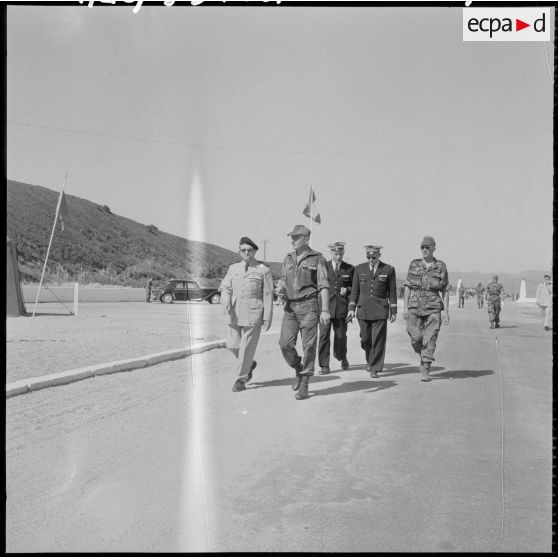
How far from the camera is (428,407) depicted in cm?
637

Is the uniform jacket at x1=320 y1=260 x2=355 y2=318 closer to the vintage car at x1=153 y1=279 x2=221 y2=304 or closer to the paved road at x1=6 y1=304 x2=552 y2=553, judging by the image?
the paved road at x1=6 y1=304 x2=552 y2=553

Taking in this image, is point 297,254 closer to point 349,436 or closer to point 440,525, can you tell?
point 349,436

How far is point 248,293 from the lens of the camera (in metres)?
7.21

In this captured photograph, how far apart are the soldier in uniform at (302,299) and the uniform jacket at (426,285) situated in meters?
1.67

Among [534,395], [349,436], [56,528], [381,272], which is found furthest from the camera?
[381,272]

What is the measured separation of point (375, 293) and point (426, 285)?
85 centimetres

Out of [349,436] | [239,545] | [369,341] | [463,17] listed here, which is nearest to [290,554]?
A: [239,545]

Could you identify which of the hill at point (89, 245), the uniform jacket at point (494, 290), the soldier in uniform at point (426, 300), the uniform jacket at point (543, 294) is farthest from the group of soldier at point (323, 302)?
the hill at point (89, 245)

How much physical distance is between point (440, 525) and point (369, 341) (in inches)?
220

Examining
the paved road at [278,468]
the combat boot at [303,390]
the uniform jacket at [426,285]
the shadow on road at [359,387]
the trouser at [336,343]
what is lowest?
the shadow on road at [359,387]

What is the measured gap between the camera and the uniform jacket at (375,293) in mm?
8734

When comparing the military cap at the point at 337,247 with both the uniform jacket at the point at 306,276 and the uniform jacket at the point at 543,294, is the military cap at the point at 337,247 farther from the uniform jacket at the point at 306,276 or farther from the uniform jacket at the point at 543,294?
the uniform jacket at the point at 543,294

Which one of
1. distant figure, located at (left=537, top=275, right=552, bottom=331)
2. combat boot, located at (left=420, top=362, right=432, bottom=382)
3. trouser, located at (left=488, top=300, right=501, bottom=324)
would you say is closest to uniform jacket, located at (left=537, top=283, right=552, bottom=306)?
distant figure, located at (left=537, top=275, right=552, bottom=331)

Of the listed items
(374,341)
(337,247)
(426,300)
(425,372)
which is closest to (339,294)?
(337,247)
